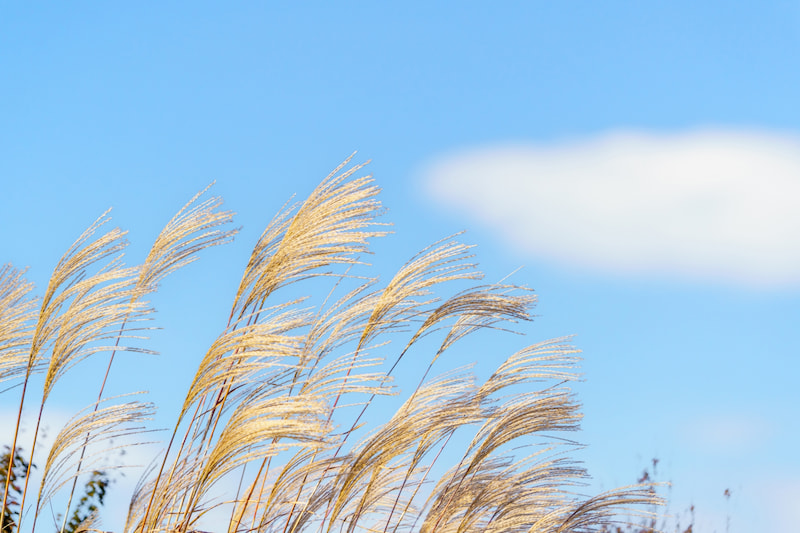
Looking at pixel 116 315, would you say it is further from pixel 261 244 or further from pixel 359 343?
pixel 359 343

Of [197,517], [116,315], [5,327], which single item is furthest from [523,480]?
[5,327]

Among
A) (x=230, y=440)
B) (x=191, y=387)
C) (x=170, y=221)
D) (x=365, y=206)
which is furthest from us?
(x=170, y=221)

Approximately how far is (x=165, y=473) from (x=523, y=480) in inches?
50.1

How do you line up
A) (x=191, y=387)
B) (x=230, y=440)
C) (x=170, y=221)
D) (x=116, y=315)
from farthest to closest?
(x=170, y=221) < (x=116, y=315) < (x=191, y=387) < (x=230, y=440)

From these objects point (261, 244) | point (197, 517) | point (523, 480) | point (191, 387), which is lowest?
point (197, 517)

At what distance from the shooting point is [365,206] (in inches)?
96.7

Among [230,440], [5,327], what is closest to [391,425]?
[230,440]

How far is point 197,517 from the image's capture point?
7.94 feet

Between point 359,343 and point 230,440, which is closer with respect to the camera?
point 230,440

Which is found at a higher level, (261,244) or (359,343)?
(261,244)

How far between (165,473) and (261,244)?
816 mm

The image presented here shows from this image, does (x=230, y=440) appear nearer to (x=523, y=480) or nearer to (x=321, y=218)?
(x=321, y=218)

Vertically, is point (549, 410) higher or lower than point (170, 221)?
lower

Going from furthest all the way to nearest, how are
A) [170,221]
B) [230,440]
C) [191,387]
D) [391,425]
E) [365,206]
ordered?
1. [170,221]
2. [365,206]
3. [391,425]
4. [191,387]
5. [230,440]
